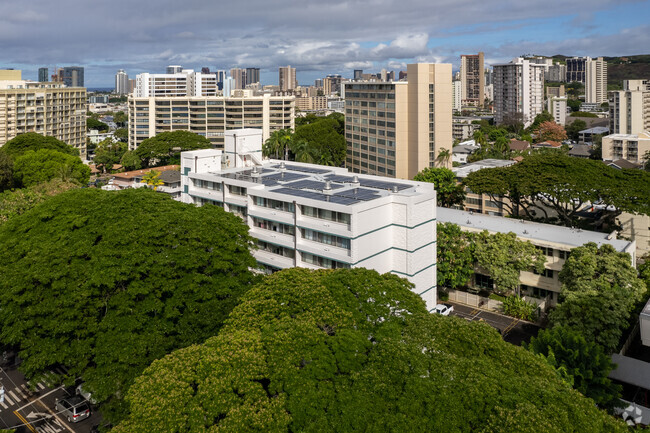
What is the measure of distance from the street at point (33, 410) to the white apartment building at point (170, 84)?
152 metres

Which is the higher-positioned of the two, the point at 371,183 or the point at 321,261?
the point at 371,183

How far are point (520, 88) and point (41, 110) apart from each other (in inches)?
6026

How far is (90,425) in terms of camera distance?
93.0 ft

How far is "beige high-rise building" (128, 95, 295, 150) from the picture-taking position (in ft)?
396

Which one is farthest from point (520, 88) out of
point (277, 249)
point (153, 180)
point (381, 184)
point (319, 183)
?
point (277, 249)

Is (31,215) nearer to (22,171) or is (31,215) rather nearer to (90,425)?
(90,425)

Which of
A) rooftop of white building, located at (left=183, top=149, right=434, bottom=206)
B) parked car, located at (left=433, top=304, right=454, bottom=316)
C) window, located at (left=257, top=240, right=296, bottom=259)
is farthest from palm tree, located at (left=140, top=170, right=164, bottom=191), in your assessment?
parked car, located at (left=433, top=304, right=454, bottom=316)

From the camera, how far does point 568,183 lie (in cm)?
5047

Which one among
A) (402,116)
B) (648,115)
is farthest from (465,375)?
(648,115)

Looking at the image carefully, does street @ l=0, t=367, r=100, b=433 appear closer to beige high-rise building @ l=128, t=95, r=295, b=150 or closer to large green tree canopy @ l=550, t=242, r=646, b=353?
large green tree canopy @ l=550, t=242, r=646, b=353

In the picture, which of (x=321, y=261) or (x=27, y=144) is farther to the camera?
(x=27, y=144)

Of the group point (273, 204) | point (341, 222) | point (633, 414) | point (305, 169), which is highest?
point (305, 169)

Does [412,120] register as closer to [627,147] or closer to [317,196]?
[317,196]

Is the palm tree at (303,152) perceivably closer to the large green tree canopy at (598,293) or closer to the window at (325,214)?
the window at (325,214)
